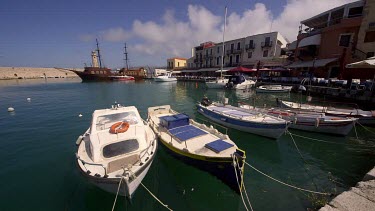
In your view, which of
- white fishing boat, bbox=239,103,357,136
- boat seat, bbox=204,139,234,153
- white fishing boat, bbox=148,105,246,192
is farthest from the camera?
white fishing boat, bbox=239,103,357,136

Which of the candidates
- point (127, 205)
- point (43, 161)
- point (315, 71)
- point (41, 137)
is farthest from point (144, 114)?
point (315, 71)

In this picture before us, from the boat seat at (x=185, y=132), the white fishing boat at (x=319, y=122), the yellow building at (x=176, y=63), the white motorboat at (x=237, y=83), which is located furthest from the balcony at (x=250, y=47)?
the boat seat at (x=185, y=132)

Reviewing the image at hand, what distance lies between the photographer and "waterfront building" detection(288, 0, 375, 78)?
26.7 metres

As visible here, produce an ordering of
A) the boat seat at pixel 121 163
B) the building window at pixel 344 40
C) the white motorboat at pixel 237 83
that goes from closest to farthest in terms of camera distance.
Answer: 1. the boat seat at pixel 121 163
2. the building window at pixel 344 40
3. the white motorboat at pixel 237 83

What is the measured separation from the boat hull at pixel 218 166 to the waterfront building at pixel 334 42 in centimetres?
2743

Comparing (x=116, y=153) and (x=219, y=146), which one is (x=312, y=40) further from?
(x=116, y=153)

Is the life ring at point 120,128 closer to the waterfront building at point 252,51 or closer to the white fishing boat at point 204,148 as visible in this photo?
the white fishing boat at point 204,148

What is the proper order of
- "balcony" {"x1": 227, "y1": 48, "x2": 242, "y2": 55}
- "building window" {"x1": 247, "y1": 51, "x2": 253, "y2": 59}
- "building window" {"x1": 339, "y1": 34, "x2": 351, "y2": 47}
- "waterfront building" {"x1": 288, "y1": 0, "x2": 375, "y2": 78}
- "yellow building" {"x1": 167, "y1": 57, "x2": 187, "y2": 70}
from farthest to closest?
"yellow building" {"x1": 167, "y1": 57, "x2": 187, "y2": 70} → "balcony" {"x1": 227, "y1": 48, "x2": 242, "y2": 55} → "building window" {"x1": 247, "y1": 51, "x2": 253, "y2": 59} → "building window" {"x1": 339, "y1": 34, "x2": 351, "y2": 47} → "waterfront building" {"x1": 288, "y1": 0, "x2": 375, "y2": 78}

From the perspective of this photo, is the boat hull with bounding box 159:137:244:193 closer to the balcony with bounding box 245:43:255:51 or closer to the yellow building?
the balcony with bounding box 245:43:255:51

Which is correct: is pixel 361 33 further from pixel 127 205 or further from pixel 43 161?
pixel 43 161

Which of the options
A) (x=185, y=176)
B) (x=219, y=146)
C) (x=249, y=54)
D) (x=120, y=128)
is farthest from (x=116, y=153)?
(x=249, y=54)

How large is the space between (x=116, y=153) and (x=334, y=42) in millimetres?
40514

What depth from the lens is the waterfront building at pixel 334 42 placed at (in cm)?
2667

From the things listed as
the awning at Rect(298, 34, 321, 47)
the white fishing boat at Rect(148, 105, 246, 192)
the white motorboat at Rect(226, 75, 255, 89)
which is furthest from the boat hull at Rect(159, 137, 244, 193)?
the awning at Rect(298, 34, 321, 47)
